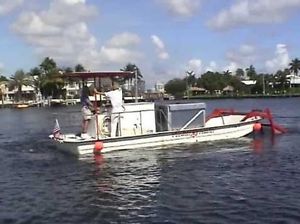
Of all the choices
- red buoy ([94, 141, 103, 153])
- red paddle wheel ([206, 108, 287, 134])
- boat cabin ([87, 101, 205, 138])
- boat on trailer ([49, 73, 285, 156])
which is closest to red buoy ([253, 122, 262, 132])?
red paddle wheel ([206, 108, 287, 134])

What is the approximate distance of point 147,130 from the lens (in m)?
34.2

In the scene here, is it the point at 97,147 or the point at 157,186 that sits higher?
the point at 97,147

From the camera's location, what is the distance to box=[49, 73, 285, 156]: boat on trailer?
31.7 m

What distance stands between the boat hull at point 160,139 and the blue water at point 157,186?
0.87 metres

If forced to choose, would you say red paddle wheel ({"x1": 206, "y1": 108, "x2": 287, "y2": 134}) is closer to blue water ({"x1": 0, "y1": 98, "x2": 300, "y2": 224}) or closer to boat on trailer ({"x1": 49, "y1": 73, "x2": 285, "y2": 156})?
boat on trailer ({"x1": 49, "y1": 73, "x2": 285, "y2": 156})

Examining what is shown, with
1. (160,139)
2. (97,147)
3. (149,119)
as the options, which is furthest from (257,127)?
(97,147)

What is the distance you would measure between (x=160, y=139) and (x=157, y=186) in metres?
11.9

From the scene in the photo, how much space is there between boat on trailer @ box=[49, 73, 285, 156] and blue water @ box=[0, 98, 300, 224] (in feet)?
3.23

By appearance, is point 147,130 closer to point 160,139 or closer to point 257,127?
point 160,139

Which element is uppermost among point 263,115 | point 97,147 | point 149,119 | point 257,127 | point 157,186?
point 149,119

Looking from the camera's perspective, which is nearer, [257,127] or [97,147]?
[97,147]

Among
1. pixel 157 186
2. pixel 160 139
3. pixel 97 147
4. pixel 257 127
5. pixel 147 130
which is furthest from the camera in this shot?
pixel 257 127

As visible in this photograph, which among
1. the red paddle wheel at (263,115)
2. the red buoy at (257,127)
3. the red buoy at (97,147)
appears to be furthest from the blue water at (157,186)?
the red paddle wheel at (263,115)

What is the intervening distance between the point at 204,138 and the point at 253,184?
46.8 ft
